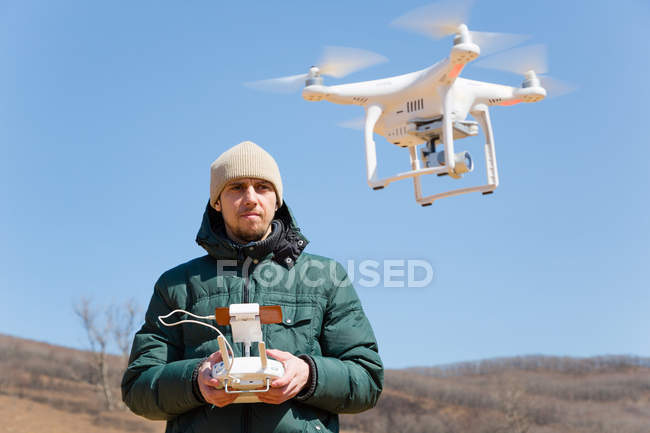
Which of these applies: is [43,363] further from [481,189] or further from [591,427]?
[481,189]

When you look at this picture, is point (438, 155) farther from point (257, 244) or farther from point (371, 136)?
point (257, 244)

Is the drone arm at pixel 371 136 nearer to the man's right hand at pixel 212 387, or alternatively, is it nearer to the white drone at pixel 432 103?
the white drone at pixel 432 103

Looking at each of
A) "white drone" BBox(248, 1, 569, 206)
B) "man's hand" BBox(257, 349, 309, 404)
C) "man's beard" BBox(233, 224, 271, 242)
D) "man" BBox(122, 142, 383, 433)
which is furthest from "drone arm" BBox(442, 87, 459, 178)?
"man's hand" BBox(257, 349, 309, 404)

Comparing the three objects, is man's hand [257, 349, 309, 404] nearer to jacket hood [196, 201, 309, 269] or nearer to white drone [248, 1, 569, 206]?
jacket hood [196, 201, 309, 269]

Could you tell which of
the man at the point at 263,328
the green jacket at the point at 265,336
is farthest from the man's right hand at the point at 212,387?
the green jacket at the point at 265,336

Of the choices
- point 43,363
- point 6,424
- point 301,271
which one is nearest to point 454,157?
point 301,271

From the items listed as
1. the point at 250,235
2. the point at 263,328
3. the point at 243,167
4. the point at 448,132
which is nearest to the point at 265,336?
the point at 263,328
